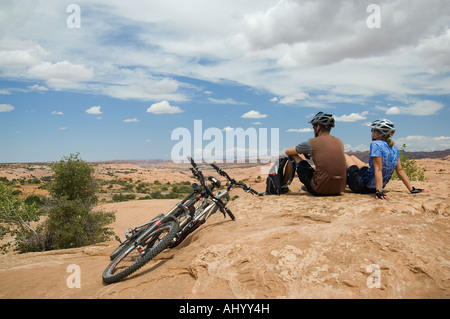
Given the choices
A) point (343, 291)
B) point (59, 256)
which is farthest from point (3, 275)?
point (343, 291)

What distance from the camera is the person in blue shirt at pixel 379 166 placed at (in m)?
5.48

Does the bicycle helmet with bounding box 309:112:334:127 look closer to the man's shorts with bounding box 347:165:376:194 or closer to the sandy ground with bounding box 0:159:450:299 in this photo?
the man's shorts with bounding box 347:165:376:194

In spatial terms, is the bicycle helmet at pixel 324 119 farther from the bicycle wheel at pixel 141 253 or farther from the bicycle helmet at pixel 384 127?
the bicycle wheel at pixel 141 253

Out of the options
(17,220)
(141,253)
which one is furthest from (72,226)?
(141,253)

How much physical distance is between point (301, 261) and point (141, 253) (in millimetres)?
2112

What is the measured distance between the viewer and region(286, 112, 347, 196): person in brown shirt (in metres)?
5.81

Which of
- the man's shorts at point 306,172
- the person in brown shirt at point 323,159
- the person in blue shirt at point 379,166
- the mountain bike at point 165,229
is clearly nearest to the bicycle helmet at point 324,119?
the person in brown shirt at point 323,159

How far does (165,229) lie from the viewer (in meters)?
4.48

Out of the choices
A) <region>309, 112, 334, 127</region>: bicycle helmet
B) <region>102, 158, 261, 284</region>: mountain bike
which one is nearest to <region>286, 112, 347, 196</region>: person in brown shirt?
<region>309, 112, 334, 127</region>: bicycle helmet

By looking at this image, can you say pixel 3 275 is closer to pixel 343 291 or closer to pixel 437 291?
pixel 343 291

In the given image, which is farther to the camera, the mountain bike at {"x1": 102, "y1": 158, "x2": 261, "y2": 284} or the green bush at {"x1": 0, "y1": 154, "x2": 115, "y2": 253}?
the green bush at {"x1": 0, "y1": 154, "x2": 115, "y2": 253}

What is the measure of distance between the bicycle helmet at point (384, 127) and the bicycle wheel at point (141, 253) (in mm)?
4049

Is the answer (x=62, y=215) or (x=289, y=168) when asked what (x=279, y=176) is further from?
(x=62, y=215)

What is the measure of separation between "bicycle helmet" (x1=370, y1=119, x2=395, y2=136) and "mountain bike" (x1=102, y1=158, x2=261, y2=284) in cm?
267
